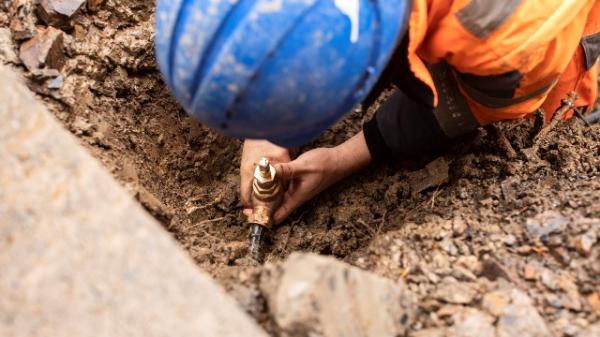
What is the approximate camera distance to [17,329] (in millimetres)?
1261

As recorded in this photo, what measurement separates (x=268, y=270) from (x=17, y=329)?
0.52 metres

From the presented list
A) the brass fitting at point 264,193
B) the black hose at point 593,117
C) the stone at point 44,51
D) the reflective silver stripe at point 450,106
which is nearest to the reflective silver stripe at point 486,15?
the reflective silver stripe at point 450,106

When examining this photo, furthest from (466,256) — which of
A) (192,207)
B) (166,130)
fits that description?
(166,130)

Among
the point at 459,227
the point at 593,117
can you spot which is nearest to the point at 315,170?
the point at 459,227

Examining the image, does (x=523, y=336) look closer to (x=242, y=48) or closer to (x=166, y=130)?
(x=242, y=48)

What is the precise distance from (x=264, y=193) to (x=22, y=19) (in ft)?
3.10

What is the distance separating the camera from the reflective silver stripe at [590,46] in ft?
6.93

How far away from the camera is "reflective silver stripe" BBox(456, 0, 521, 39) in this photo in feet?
5.28

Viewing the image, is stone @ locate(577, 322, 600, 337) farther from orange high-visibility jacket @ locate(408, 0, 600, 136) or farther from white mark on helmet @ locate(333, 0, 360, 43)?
white mark on helmet @ locate(333, 0, 360, 43)

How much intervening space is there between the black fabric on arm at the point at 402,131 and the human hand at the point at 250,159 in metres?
0.33

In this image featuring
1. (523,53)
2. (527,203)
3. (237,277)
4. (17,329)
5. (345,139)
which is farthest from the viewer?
(345,139)

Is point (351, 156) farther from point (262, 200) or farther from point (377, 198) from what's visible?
point (262, 200)

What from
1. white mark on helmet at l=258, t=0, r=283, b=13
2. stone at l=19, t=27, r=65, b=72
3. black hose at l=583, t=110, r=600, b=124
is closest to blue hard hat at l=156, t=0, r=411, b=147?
white mark on helmet at l=258, t=0, r=283, b=13

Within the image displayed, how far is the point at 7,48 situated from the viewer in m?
1.99
